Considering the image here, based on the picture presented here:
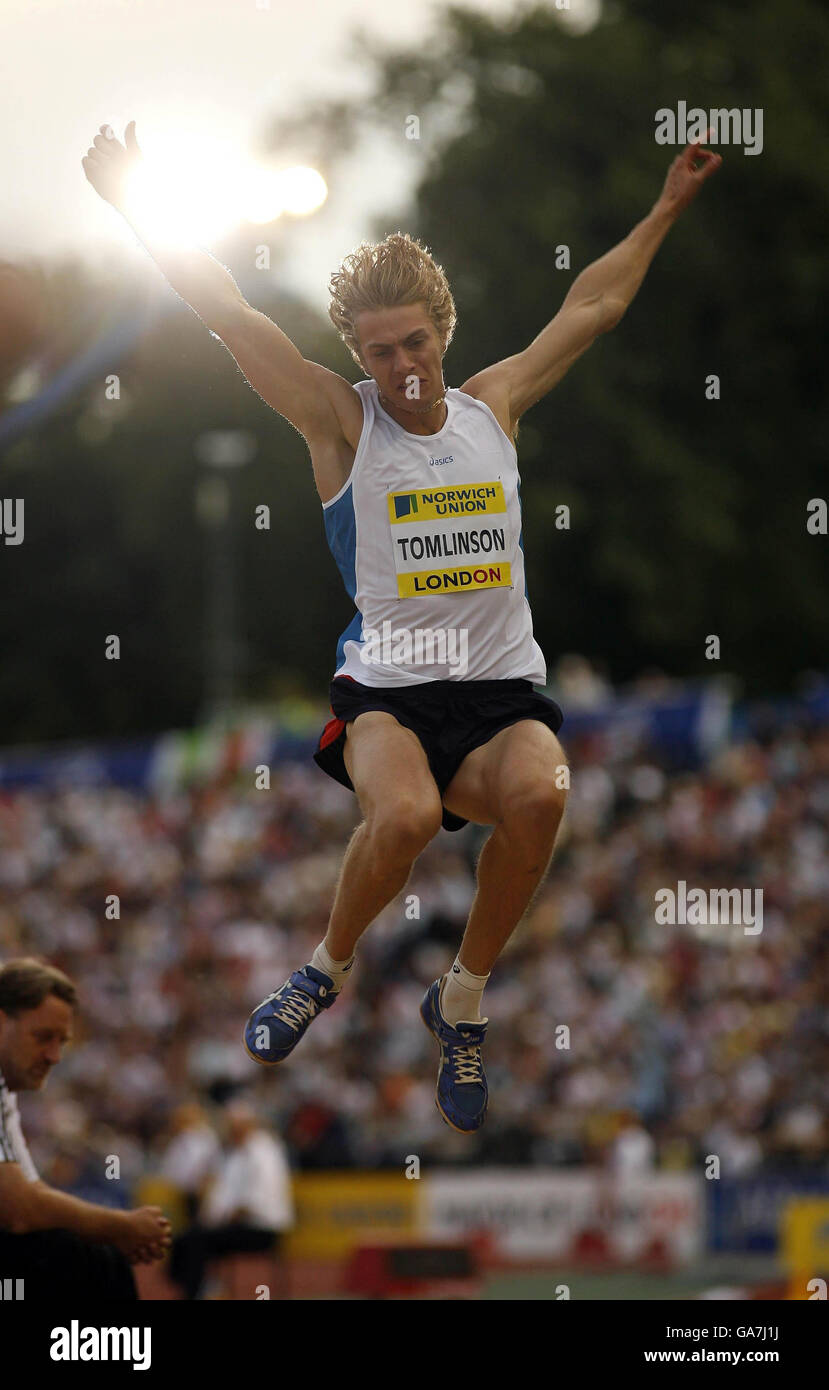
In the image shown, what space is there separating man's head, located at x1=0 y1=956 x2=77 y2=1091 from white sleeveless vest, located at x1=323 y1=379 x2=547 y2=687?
158 centimetres

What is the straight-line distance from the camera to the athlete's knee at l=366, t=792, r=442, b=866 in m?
6.28

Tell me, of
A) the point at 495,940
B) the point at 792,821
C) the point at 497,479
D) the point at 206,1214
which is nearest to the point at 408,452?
the point at 497,479

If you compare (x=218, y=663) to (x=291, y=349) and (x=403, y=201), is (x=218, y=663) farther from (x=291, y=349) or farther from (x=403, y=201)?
(x=291, y=349)

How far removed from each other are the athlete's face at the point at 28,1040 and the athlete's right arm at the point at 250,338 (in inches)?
82.1

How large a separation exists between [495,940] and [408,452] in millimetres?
1660

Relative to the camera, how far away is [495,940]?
6.75m

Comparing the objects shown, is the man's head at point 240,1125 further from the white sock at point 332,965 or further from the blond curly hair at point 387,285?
the blond curly hair at point 387,285

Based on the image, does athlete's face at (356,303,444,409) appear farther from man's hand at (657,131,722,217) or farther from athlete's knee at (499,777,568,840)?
athlete's knee at (499,777,568,840)

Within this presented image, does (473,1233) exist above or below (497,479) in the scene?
below

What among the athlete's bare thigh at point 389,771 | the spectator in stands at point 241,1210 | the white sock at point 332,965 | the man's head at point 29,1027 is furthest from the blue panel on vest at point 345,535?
the spectator in stands at point 241,1210

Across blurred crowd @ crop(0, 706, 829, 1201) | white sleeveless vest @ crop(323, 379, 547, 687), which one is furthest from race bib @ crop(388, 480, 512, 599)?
blurred crowd @ crop(0, 706, 829, 1201)

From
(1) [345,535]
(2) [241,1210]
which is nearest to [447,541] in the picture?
(1) [345,535]

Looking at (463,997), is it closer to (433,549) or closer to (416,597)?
(416,597)

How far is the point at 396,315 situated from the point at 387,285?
0.10m
